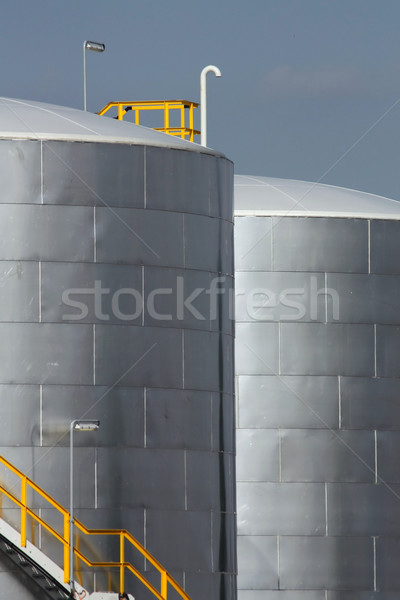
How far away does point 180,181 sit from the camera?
25094mm

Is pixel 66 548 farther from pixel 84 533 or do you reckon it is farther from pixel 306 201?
pixel 306 201

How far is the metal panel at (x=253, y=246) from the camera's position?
32031 mm

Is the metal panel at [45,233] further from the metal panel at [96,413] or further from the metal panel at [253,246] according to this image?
the metal panel at [253,246]

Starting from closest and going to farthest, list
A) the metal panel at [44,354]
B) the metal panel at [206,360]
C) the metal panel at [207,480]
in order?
the metal panel at [44,354] → the metal panel at [207,480] → the metal panel at [206,360]

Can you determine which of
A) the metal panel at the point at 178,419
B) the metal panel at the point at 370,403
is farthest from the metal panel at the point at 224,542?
the metal panel at the point at 370,403

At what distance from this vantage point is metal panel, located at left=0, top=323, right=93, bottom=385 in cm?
2345

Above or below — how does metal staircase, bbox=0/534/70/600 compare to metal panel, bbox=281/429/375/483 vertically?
below

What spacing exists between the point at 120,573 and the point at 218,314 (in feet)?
15.4

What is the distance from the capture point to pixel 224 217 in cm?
2600

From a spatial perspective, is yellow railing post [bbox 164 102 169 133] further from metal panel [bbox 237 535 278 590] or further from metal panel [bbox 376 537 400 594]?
metal panel [bbox 376 537 400 594]

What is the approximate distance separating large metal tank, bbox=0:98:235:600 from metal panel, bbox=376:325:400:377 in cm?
717

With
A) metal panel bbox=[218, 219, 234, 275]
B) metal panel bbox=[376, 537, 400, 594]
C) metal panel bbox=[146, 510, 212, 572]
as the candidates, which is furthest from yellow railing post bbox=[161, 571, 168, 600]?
metal panel bbox=[376, 537, 400, 594]

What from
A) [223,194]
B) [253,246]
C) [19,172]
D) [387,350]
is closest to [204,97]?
[253,246]

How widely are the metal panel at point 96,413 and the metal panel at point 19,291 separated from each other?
1169 millimetres
